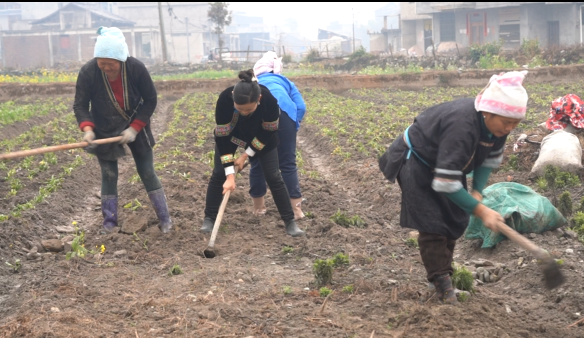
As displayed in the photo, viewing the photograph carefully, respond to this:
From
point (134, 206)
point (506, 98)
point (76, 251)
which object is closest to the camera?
point (506, 98)

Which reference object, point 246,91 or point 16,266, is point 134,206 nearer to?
point 16,266

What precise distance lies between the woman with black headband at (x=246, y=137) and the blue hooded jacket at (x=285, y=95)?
1.80 ft

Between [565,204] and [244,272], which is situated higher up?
[565,204]

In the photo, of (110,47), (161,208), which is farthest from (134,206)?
(110,47)

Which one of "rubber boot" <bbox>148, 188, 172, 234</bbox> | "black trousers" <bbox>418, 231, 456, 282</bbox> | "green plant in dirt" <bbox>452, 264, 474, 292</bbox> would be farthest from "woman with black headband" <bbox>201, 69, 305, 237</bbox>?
"green plant in dirt" <bbox>452, 264, 474, 292</bbox>

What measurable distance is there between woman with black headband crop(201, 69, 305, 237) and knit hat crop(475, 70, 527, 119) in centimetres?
211

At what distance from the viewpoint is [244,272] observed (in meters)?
4.91

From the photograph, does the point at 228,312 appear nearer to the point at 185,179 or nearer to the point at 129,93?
the point at 129,93

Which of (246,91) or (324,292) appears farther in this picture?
(246,91)

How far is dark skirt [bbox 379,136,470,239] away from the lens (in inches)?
153

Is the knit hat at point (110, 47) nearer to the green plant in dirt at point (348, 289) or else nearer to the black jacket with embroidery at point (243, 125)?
the black jacket with embroidery at point (243, 125)

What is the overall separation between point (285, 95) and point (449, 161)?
9.66 ft

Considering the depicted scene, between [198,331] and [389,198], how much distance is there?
4194 mm

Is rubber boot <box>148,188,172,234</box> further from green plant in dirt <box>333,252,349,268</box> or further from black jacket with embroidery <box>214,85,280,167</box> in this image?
green plant in dirt <box>333,252,349,268</box>
